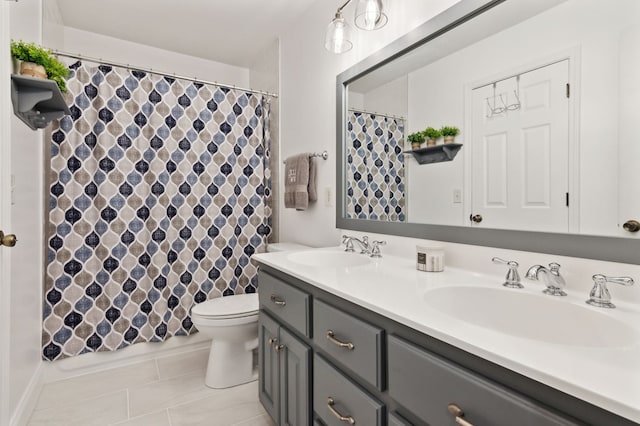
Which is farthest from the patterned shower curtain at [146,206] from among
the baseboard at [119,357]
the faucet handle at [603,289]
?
the faucet handle at [603,289]

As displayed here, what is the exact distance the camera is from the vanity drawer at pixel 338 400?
0.87 m

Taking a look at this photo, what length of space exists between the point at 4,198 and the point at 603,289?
197cm

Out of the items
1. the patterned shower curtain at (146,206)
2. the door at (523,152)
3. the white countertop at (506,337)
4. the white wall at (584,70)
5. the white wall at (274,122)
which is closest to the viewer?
the white countertop at (506,337)

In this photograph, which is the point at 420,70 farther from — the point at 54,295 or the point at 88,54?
the point at 88,54

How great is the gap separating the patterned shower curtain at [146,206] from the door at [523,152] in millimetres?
1809

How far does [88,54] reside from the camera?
265 centimetres

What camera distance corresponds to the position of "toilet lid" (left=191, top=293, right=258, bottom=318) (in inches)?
75.5

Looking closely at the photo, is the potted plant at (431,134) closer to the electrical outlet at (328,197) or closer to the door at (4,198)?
the electrical outlet at (328,197)

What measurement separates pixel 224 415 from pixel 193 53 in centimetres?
294

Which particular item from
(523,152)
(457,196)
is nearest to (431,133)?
(457,196)

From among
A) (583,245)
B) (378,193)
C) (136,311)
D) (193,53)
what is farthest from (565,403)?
(193,53)

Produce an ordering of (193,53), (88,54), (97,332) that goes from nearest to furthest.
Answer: (97,332) < (88,54) < (193,53)

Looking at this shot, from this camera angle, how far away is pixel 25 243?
1646mm

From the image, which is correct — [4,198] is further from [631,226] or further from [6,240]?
[631,226]
